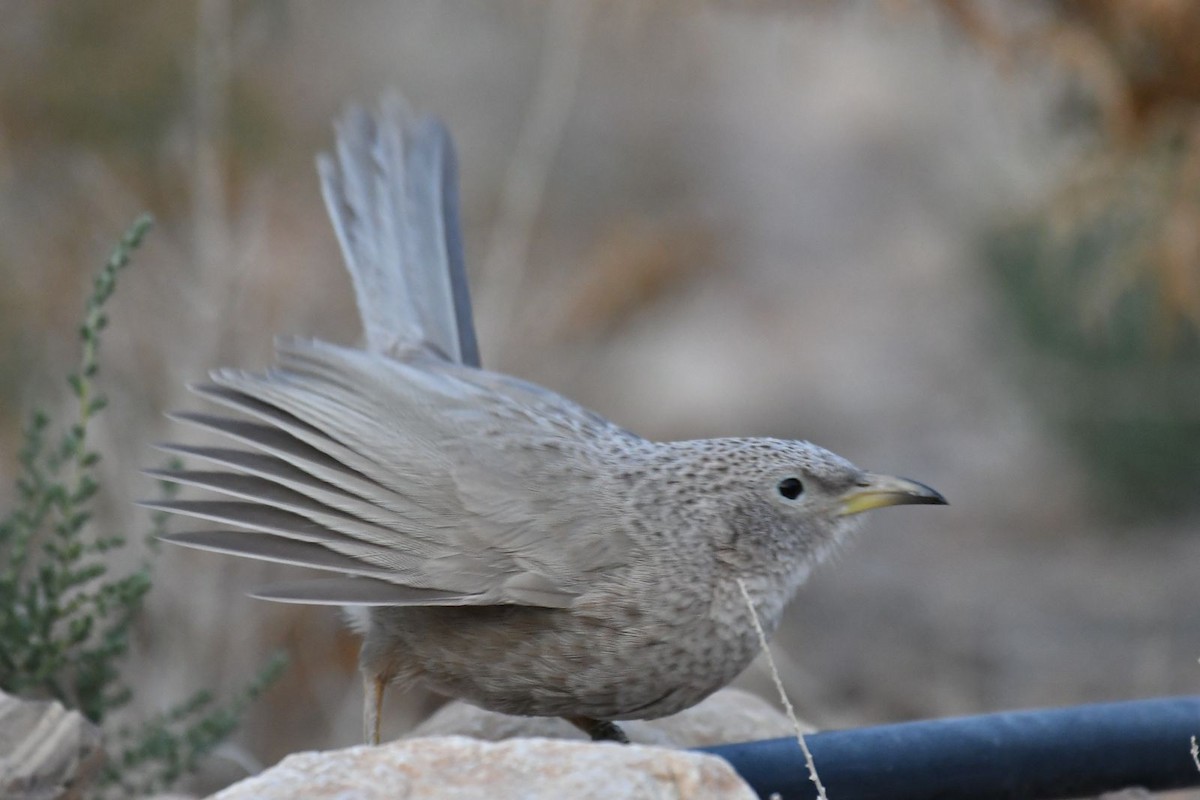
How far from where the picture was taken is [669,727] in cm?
361

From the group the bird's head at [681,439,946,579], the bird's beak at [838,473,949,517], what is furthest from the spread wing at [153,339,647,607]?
the bird's beak at [838,473,949,517]

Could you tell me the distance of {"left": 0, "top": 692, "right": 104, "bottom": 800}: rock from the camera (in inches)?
111

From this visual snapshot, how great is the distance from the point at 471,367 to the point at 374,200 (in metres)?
0.51

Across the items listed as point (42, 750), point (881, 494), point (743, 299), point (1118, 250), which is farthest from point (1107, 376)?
point (42, 750)

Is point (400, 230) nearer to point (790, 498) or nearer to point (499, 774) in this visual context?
point (790, 498)

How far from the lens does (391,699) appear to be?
5.74 metres

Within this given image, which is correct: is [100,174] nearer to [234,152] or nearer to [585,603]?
[234,152]

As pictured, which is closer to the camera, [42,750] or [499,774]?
[499,774]

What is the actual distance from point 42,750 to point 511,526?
92 cm

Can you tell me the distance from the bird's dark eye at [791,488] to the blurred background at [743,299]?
156 cm

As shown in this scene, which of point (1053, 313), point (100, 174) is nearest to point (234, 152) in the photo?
point (100, 174)

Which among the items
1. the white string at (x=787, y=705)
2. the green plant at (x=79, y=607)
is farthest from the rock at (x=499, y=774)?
the green plant at (x=79, y=607)

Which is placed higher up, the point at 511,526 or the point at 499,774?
the point at 511,526

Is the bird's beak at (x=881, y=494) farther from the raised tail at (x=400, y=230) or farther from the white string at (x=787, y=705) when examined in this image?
the raised tail at (x=400, y=230)
